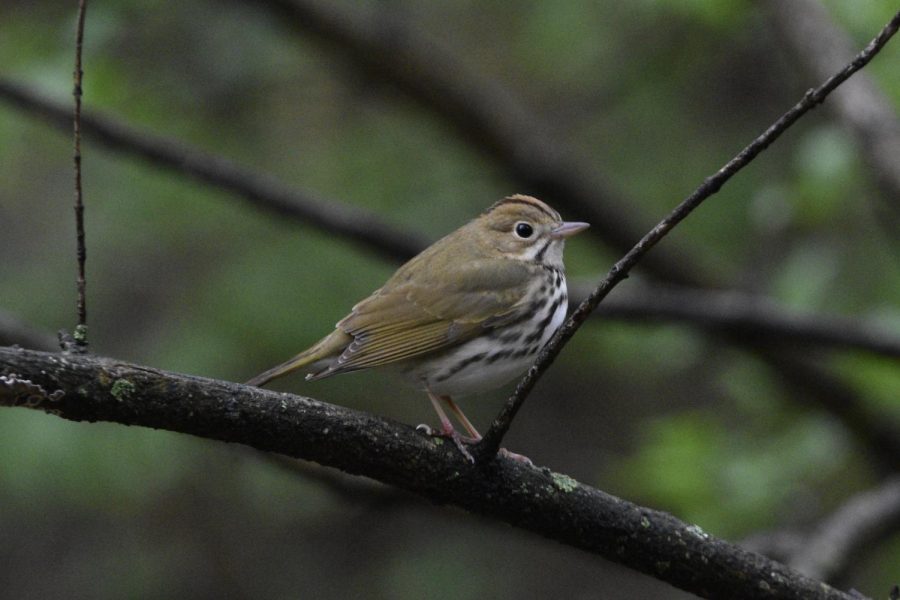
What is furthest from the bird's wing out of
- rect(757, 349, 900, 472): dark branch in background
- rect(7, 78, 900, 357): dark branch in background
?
rect(757, 349, 900, 472): dark branch in background

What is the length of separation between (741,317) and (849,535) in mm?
1543

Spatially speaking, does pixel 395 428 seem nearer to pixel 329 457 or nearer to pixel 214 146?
pixel 329 457

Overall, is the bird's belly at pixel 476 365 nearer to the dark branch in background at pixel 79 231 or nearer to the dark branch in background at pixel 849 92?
the dark branch in background at pixel 79 231

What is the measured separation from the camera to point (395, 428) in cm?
308

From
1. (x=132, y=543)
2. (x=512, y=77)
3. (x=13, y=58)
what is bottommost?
(x=132, y=543)

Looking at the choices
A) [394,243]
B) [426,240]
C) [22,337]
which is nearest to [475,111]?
[426,240]

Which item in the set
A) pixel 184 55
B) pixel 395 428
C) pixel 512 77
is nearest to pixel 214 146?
pixel 184 55

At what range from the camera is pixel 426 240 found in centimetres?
694

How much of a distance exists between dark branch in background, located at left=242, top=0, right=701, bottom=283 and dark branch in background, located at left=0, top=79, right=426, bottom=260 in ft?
4.87

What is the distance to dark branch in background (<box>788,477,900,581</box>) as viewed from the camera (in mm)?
5512

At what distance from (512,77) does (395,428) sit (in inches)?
309

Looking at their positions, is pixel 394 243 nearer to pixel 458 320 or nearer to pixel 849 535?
pixel 458 320

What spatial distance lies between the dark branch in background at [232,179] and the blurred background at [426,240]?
0.44 feet

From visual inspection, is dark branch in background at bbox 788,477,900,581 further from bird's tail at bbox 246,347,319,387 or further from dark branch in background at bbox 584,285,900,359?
bird's tail at bbox 246,347,319,387
